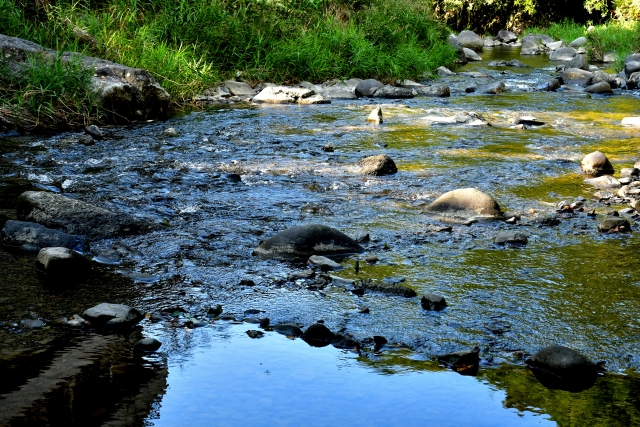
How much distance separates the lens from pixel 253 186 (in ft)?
17.3

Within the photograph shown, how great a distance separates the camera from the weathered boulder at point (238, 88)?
386 inches

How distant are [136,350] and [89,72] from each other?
18.6 ft

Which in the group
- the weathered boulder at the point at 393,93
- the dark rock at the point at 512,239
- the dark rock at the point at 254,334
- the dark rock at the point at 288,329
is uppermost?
the dark rock at the point at 512,239

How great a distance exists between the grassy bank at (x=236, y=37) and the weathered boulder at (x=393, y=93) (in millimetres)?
978

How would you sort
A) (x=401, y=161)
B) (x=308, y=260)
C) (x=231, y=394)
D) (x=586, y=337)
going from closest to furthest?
(x=231, y=394), (x=586, y=337), (x=308, y=260), (x=401, y=161)

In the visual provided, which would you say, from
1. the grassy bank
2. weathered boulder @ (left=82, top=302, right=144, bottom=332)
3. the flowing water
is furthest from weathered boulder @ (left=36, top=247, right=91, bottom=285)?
the grassy bank

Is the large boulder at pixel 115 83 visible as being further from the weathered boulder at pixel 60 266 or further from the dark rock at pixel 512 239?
the dark rock at pixel 512 239

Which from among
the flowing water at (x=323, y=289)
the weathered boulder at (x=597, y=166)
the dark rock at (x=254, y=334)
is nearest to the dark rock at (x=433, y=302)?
the flowing water at (x=323, y=289)

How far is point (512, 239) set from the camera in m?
4.00

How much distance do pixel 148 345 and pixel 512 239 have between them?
7.09 ft

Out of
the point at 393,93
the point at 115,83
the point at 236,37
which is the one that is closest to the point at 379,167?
the point at 115,83

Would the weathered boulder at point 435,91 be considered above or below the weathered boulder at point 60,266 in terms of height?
below

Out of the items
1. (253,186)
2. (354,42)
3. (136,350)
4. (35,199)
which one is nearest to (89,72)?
(253,186)

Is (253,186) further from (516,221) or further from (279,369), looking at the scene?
(279,369)
